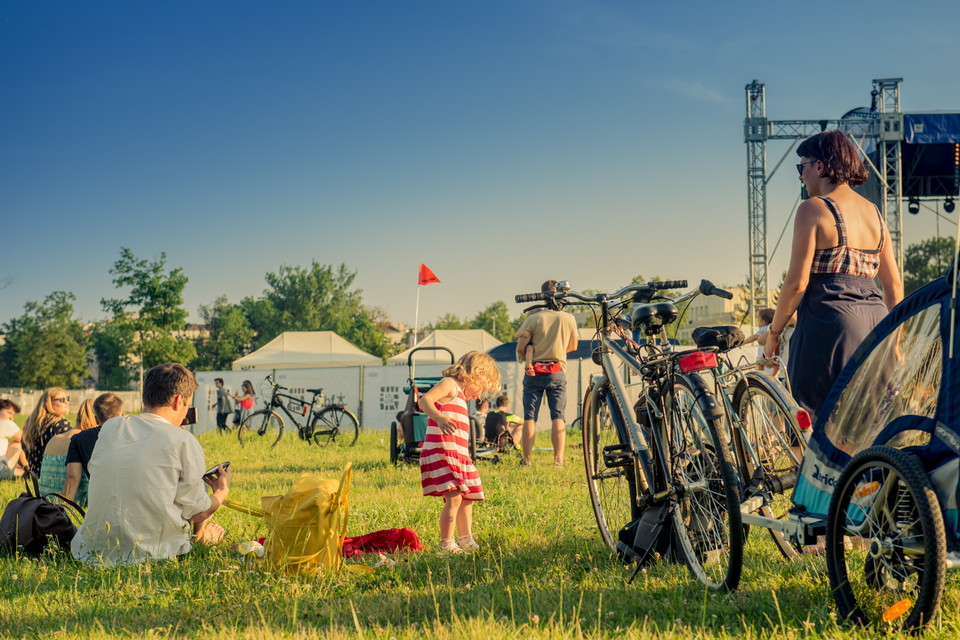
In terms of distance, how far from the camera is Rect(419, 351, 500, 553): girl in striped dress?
4434 millimetres

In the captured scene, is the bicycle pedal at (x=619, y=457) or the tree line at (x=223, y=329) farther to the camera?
the tree line at (x=223, y=329)

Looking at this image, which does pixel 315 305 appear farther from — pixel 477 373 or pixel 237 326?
pixel 477 373

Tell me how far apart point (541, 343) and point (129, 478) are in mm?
5422

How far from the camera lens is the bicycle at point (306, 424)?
1461 cm

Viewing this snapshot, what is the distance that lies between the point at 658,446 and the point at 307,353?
28454mm

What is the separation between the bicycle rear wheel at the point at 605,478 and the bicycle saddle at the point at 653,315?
583 millimetres

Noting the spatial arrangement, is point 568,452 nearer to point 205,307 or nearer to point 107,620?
point 107,620

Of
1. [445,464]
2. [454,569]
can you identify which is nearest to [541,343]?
[445,464]

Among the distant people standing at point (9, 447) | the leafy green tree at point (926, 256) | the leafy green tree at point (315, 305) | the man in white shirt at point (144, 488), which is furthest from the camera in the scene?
the leafy green tree at point (315, 305)

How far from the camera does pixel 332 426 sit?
1467 centimetres

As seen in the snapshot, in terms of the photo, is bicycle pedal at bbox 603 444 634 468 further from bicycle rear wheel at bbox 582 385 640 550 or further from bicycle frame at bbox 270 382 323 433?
bicycle frame at bbox 270 382 323 433

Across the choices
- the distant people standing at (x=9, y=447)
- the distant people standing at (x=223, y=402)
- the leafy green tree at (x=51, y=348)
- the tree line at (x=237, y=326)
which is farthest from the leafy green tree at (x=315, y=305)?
the distant people standing at (x=9, y=447)

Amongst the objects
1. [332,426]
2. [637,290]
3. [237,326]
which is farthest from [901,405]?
[237,326]

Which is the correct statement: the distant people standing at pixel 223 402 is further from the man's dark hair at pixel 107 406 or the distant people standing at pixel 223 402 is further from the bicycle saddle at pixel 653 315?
the bicycle saddle at pixel 653 315
